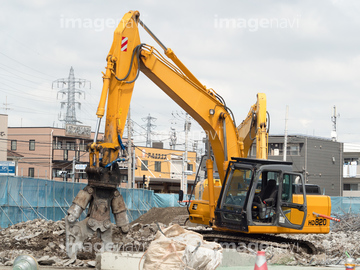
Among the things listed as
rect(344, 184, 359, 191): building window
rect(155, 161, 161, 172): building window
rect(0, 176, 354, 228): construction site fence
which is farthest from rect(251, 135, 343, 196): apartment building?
rect(0, 176, 354, 228): construction site fence

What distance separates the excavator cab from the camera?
43.2 ft

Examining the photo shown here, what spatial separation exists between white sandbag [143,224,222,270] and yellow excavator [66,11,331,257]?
4.05 m

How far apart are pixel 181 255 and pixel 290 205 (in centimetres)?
592

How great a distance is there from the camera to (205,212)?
1504cm

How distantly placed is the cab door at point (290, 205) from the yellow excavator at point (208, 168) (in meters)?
0.02

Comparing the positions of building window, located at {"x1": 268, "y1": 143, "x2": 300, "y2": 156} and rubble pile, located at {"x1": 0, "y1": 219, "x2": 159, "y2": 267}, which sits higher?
building window, located at {"x1": 268, "y1": 143, "x2": 300, "y2": 156}

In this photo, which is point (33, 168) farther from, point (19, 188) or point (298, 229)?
point (298, 229)

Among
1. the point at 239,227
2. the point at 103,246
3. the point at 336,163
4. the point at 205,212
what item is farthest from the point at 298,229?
the point at 336,163

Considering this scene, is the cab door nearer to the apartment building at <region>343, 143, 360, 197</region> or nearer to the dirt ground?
the dirt ground

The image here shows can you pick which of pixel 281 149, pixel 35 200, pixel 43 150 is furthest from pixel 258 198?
pixel 43 150

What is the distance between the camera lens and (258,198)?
1347 centimetres

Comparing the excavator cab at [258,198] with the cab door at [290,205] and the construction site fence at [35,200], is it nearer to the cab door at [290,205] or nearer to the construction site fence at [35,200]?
the cab door at [290,205]

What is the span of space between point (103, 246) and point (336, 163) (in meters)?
60.0

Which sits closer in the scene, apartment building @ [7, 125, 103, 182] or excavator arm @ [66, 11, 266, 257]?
excavator arm @ [66, 11, 266, 257]
